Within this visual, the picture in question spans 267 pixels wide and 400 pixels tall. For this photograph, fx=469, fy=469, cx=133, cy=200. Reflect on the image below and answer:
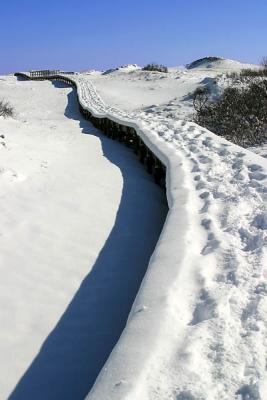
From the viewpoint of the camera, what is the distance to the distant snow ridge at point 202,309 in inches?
89.7

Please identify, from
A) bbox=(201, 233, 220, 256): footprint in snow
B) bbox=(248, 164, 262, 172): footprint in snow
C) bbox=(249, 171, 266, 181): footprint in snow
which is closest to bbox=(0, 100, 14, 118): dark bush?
bbox=(248, 164, 262, 172): footprint in snow

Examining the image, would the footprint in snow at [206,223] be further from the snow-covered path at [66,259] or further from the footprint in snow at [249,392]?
the footprint in snow at [249,392]

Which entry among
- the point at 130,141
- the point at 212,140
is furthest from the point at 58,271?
the point at 130,141

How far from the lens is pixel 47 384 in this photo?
2941 mm

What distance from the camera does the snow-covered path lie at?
314cm

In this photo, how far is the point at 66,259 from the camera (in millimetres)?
4621

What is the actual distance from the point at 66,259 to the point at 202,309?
1992 mm

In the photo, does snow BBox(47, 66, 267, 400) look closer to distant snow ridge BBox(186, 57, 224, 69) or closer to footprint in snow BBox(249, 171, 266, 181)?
footprint in snow BBox(249, 171, 266, 181)

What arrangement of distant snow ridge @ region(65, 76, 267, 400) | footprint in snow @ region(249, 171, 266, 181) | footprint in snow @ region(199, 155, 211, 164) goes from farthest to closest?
footprint in snow @ region(199, 155, 211, 164) → footprint in snow @ region(249, 171, 266, 181) → distant snow ridge @ region(65, 76, 267, 400)

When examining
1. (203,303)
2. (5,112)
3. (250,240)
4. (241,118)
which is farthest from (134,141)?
(5,112)

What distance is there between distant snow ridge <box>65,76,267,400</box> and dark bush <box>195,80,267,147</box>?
589cm

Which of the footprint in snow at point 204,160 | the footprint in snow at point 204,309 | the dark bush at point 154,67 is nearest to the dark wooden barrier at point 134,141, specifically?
the footprint in snow at point 204,160

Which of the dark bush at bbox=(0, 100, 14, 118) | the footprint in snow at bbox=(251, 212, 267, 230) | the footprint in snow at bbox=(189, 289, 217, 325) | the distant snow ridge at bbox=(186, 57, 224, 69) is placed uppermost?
the footprint in snow at bbox=(189, 289, 217, 325)

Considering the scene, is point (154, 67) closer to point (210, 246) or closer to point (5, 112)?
point (5, 112)
